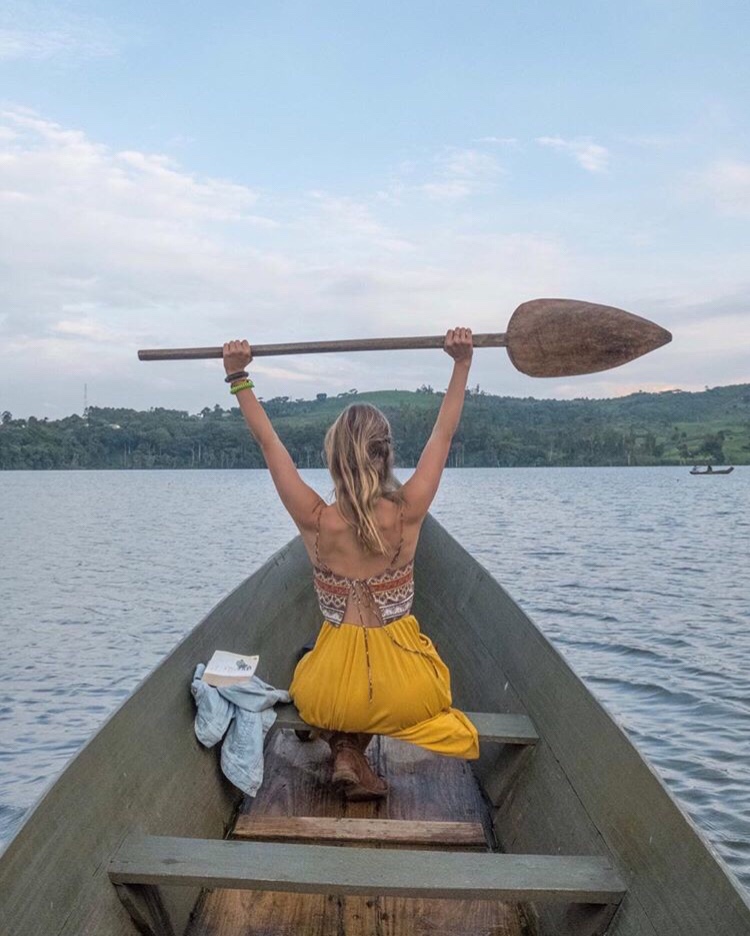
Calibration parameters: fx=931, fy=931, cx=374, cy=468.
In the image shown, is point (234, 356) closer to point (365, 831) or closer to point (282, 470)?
point (282, 470)

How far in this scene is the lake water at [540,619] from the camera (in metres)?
8.00

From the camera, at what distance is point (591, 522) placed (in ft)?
125

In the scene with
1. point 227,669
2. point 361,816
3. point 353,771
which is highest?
point 227,669

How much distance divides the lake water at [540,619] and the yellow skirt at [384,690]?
66.6 inches

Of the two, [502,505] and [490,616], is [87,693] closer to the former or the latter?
[490,616]

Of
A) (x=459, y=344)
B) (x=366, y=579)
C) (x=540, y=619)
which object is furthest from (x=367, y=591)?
(x=540, y=619)

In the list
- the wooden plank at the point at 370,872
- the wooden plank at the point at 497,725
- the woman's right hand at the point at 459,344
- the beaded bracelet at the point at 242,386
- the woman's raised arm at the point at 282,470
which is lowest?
the wooden plank at the point at 370,872

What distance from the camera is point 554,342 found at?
4.07m

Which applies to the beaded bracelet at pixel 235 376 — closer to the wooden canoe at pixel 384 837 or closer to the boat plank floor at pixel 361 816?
the wooden canoe at pixel 384 837

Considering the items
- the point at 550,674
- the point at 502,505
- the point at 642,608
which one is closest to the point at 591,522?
the point at 502,505

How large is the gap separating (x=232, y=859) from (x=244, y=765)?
1158 millimetres

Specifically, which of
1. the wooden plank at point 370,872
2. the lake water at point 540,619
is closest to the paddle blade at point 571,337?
the wooden plank at point 370,872

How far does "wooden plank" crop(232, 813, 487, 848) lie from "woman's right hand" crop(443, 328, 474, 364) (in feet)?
5.99

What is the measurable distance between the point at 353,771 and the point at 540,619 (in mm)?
11265
